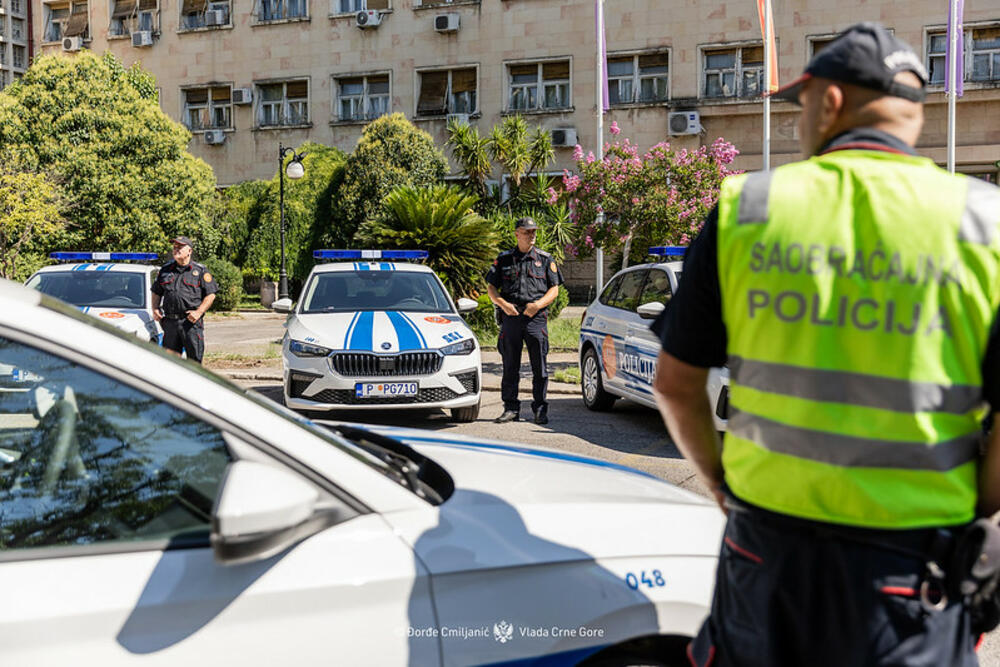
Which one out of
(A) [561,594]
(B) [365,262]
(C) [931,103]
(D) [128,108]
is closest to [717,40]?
(C) [931,103]

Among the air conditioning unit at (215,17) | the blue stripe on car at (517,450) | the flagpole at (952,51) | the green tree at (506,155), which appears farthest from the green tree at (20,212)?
the blue stripe on car at (517,450)

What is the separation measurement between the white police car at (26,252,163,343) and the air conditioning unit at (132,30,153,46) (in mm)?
27770

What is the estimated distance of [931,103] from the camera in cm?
2822

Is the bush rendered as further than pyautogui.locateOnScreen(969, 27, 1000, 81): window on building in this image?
Yes

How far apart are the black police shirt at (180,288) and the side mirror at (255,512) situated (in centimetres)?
893

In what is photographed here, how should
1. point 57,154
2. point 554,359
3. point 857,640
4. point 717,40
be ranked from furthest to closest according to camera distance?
point 717,40
point 57,154
point 554,359
point 857,640

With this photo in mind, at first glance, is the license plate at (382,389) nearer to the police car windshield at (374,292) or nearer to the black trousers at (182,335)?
the police car windshield at (374,292)

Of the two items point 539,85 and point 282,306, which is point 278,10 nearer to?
point 539,85

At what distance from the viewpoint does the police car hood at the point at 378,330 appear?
8742mm

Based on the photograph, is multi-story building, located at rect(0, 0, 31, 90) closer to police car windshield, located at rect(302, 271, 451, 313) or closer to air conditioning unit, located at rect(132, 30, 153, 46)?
air conditioning unit, located at rect(132, 30, 153, 46)

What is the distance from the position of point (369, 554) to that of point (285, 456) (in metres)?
0.26

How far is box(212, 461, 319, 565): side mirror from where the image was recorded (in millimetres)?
1798

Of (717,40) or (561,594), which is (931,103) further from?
(561,594)

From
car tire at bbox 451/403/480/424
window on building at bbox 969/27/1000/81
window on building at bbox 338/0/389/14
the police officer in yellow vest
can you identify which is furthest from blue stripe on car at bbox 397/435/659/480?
window on building at bbox 338/0/389/14
